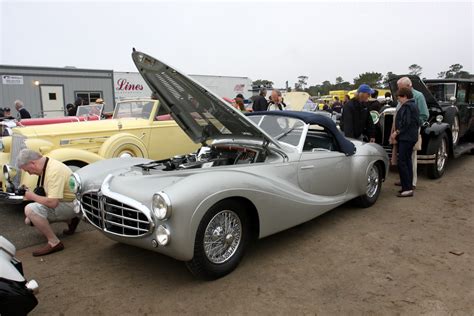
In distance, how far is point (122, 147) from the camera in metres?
6.38

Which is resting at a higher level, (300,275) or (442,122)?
(442,122)

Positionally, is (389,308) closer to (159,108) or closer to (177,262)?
(177,262)

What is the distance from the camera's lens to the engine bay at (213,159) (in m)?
3.95

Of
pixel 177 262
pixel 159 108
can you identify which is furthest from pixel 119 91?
pixel 177 262

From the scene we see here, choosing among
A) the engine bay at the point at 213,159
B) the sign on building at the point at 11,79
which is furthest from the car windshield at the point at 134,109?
the sign on building at the point at 11,79

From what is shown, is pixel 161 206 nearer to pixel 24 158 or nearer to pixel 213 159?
pixel 213 159

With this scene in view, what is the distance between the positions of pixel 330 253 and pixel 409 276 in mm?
790

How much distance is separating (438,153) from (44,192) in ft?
21.9

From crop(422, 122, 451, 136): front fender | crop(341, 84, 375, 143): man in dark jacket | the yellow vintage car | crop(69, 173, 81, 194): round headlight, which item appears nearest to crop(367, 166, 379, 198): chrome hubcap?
crop(341, 84, 375, 143): man in dark jacket

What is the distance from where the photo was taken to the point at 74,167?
216 inches

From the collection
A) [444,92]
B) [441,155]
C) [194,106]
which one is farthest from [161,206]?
[444,92]

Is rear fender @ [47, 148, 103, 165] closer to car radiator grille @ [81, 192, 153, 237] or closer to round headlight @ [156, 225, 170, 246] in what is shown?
car radiator grille @ [81, 192, 153, 237]

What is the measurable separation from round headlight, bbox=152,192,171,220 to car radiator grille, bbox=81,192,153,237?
0.12 m

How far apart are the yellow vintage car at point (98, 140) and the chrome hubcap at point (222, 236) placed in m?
3.05
